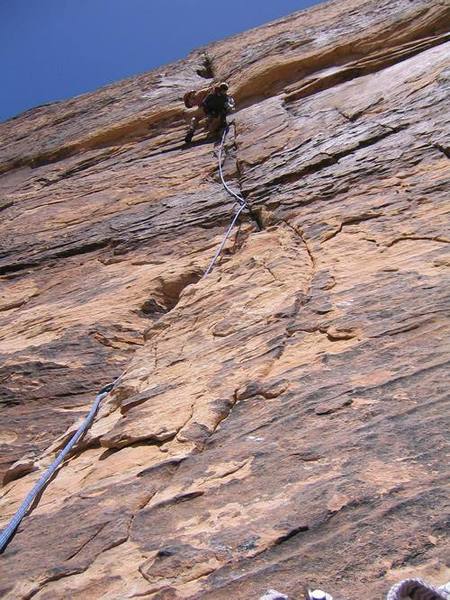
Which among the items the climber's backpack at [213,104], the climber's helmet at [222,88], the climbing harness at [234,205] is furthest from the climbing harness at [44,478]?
the climber's helmet at [222,88]

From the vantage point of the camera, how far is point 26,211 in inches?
389

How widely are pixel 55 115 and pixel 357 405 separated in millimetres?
13107

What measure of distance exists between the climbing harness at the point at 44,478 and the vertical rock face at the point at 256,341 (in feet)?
0.25

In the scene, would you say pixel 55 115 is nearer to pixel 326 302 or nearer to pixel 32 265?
pixel 32 265

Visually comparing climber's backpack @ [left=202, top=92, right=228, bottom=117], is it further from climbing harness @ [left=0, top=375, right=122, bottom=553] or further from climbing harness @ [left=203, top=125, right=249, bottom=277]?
climbing harness @ [left=0, top=375, right=122, bottom=553]

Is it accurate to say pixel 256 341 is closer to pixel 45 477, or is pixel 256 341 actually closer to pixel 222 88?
pixel 45 477

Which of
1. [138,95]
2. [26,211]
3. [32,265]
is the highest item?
[138,95]

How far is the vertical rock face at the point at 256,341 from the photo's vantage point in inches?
113

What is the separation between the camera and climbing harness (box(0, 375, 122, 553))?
3639 millimetres

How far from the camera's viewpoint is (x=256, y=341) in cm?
466

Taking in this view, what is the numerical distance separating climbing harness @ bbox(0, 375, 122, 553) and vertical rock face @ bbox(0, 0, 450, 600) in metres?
0.08

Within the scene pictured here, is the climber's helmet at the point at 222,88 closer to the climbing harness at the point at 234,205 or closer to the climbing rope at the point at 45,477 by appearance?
the climbing harness at the point at 234,205

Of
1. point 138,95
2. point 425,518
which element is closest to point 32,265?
point 138,95

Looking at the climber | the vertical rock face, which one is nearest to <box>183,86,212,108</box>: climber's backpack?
the climber
